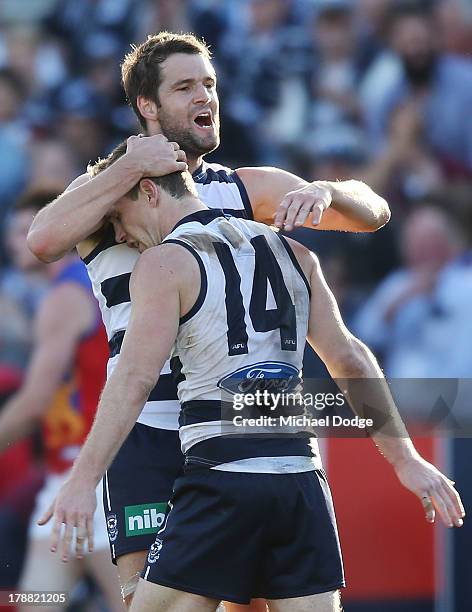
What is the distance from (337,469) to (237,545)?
8.79 ft

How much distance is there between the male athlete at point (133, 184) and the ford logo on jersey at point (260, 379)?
477 mm

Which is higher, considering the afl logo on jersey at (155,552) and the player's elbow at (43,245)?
the player's elbow at (43,245)

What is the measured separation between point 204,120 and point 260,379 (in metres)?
1.16

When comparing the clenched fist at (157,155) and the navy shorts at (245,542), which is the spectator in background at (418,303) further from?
the navy shorts at (245,542)

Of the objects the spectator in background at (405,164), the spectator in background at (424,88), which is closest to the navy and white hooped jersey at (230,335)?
the spectator in background at (405,164)

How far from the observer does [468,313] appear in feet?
26.1

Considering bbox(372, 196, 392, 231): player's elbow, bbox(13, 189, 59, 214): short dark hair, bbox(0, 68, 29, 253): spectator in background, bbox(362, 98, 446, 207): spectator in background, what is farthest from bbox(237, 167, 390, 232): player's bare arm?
bbox(0, 68, 29, 253): spectator in background

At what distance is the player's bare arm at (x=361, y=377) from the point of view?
377cm

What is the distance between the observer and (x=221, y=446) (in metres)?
3.53

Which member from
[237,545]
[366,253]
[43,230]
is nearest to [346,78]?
[366,253]

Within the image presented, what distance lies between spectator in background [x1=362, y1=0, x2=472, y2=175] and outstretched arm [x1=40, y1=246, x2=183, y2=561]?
18.2ft

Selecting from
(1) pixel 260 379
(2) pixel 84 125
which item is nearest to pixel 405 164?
(2) pixel 84 125

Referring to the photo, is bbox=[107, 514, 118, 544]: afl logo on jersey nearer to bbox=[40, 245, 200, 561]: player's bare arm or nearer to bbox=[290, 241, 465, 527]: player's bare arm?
bbox=[40, 245, 200, 561]: player's bare arm

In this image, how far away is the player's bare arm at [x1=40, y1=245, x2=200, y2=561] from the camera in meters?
3.29
